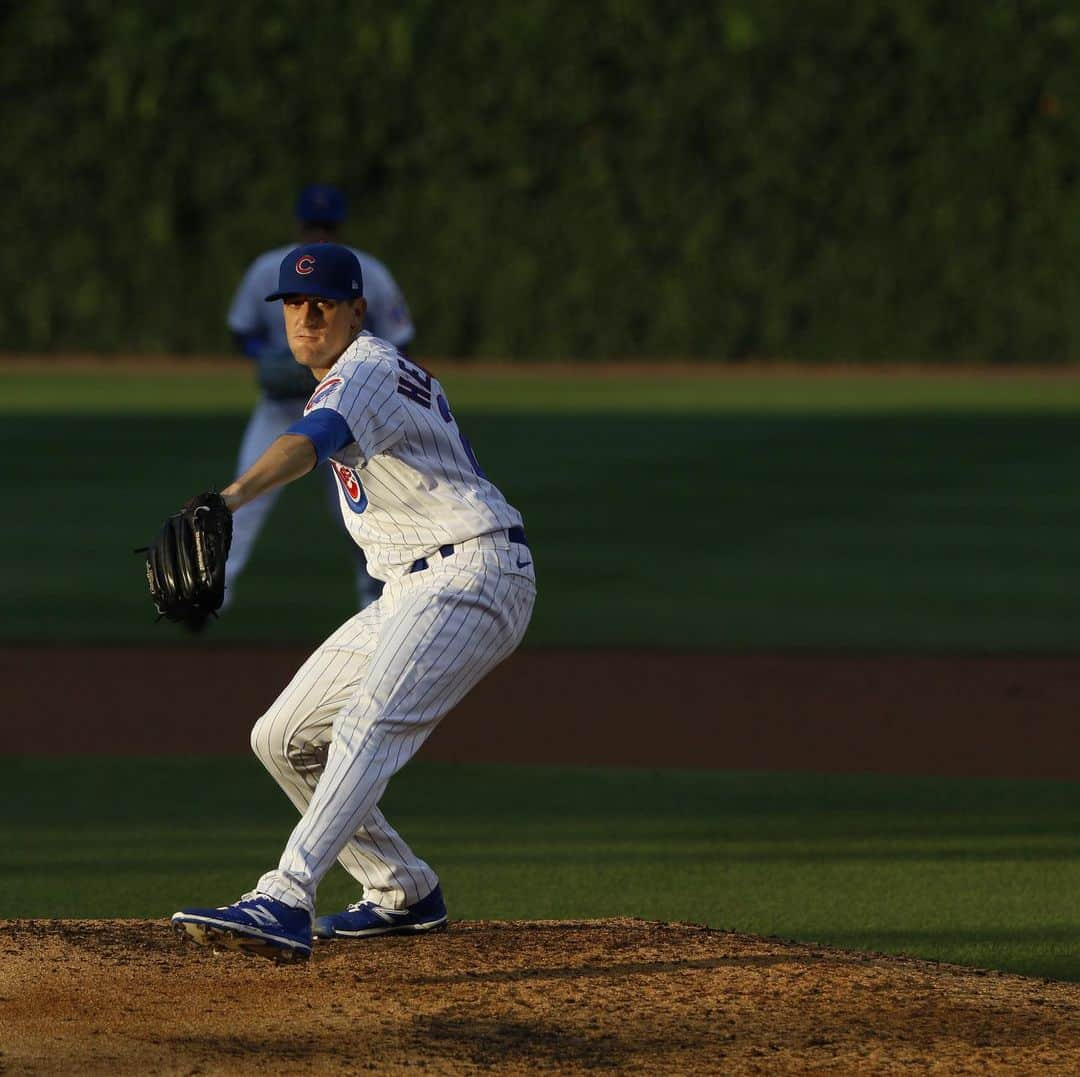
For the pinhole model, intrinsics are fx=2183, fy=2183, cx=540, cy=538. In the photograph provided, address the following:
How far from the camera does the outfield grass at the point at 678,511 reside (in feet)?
35.9

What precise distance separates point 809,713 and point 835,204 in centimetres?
1910

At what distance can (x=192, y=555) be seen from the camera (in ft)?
14.8

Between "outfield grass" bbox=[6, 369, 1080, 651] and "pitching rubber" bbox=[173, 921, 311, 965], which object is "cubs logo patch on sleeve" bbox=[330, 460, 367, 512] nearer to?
"pitching rubber" bbox=[173, 921, 311, 965]

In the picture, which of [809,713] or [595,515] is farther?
[595,515]

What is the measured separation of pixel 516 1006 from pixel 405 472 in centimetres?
118

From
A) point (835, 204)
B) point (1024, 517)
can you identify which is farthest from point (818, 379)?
point (1024, 517)

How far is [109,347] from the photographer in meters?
28.0

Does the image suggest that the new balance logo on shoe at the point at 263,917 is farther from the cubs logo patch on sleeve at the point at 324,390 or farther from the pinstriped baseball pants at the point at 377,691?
the cubs logo patch on sleeve at the point at 324,390

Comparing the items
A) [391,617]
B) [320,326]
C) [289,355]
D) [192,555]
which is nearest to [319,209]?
[289,355]

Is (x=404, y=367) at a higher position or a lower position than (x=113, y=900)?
higher

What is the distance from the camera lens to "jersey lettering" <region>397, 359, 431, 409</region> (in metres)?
4.77

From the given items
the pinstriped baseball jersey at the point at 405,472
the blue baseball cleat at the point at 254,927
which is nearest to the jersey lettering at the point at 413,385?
the pinstriped baseball jersey at the point at 405,472

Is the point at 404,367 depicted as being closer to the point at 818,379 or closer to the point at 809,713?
the point at 809,713

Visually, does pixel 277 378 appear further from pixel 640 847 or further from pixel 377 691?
pixel 377 691
